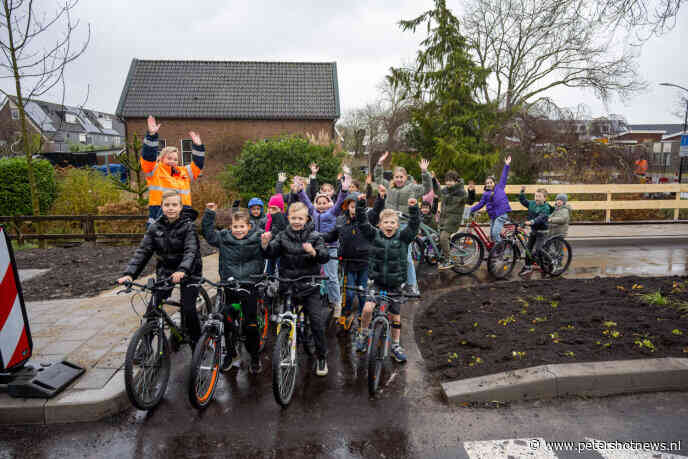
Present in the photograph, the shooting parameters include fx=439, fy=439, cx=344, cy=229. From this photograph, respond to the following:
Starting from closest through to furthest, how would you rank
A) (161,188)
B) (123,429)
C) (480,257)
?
(123,429), (161,188), (480,257)

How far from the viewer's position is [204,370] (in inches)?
153

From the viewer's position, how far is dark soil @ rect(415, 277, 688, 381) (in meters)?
4.31

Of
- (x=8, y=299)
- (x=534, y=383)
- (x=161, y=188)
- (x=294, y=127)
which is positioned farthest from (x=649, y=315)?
(x=294, y=127)

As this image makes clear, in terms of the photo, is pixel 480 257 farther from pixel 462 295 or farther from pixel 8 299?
pixel 8 299

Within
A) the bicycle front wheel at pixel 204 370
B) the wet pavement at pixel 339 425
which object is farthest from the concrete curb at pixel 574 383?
the bicycle front wheel at pixel 204 370

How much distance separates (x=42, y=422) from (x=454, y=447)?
341 centimetres

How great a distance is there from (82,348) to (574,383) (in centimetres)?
512

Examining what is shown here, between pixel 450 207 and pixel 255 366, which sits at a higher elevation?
pixel 450 207

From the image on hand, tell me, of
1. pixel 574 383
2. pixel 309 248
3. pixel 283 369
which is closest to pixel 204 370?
pixel 283 369

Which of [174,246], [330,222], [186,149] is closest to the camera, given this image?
[174,246]

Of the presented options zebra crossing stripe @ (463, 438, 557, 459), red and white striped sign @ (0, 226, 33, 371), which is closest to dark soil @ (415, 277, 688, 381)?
zebra crossing stripe @ (463, 438, 557, 459)

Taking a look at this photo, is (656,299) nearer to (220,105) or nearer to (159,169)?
(159,169)

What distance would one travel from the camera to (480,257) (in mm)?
8422

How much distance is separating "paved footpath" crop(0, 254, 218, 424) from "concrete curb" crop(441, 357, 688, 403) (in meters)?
3.18
